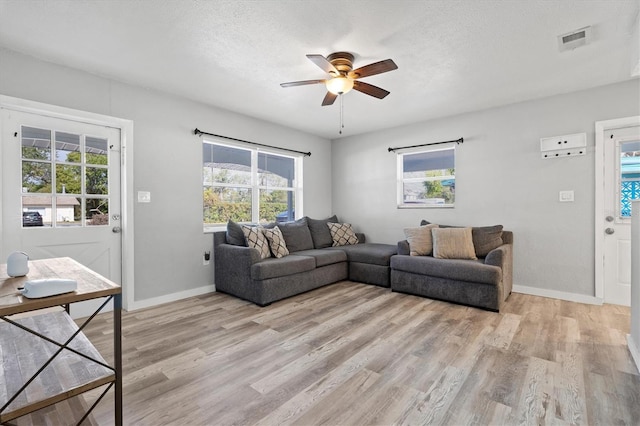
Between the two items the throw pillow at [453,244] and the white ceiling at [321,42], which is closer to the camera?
the white ceiling at [321,42]

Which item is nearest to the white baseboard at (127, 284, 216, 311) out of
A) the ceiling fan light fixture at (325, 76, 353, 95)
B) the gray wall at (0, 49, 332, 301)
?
the gray wall at (0, 49, 332, 301)

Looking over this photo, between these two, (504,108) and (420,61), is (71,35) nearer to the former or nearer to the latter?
(420,61)

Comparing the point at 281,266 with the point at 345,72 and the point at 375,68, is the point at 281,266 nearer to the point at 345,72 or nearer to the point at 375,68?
the point at 345,72

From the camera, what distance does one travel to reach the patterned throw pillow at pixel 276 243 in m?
4.03

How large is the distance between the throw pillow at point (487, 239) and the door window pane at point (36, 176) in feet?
15.3

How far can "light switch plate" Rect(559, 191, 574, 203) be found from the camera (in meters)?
3.72

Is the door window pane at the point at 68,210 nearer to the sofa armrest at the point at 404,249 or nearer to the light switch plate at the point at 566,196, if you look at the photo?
the sofa armrest at the point at 404,249

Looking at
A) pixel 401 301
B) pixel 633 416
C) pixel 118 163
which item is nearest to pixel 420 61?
pixel 401 301

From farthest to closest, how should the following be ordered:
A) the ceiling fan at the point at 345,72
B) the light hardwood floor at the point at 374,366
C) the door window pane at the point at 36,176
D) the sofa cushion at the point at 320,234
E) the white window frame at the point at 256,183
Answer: the sofa cushion at the point at 320,234 < the white window frame at the point at 256,183 < the door window pane at the point at 36,176 < the ceiling fan at the point at 345,72 < the light hardwood floor at the point at 374,366

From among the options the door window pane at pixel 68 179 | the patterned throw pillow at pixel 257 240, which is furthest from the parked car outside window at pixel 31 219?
the patterned throw pillow at pixel 257 240

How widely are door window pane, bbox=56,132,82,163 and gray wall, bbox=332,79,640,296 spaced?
430cm

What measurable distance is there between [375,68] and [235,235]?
2567 millimetres

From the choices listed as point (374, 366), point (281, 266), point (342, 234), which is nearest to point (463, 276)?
point (374, 366)

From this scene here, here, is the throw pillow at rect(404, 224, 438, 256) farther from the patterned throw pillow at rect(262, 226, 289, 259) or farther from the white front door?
the white front door
